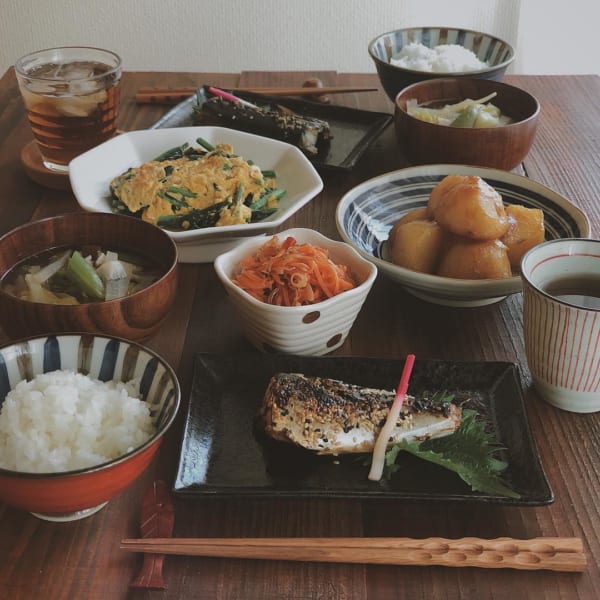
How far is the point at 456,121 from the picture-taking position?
5.66 feet

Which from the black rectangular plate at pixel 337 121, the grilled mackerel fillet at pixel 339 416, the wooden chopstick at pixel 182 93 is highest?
the grilled mackerel fillet at pixel 339 416

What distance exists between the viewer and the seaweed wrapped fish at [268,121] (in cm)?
181

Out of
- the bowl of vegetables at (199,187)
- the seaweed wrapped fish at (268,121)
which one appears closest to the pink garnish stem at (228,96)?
the seaweed wrapped fish at (268,121)

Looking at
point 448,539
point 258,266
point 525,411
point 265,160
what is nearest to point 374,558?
point 448,539

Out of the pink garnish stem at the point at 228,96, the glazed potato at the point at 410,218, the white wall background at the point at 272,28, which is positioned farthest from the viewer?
the white wall background at the point at 272,28

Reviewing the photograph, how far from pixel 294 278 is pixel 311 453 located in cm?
29

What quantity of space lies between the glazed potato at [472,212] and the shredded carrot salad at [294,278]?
20 centimetres

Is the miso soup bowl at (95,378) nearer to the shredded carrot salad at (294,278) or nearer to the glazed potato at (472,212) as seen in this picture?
the shredded carrot salad at (294,278)

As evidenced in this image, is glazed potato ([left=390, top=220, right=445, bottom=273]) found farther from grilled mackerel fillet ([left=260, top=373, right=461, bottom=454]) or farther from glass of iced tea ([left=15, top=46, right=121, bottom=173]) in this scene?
glass of iced tea ([left=15, top=46, right=121, bottom=173])

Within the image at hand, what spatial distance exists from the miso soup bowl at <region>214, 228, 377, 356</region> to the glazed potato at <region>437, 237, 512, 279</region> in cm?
16

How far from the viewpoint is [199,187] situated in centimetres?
149

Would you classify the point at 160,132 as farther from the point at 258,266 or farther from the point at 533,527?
the point at 533,527

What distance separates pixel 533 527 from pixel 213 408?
1.53 ft

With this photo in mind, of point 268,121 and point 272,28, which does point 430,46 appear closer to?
point 268,121
